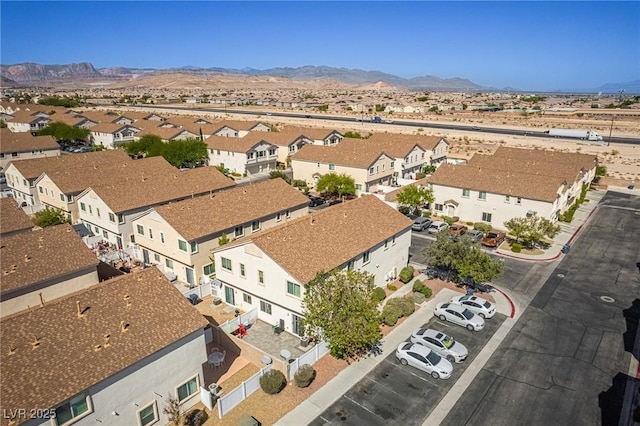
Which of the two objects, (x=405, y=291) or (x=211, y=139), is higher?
(x=211, y=139)

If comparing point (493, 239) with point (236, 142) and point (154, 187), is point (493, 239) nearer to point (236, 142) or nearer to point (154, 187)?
point (154, 187)

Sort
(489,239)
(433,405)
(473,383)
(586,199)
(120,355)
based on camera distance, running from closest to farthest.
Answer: (120,355) → (433,405) → (473,383) → (489,239) → (586,199)

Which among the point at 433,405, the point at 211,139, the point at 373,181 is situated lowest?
the point at 433,405

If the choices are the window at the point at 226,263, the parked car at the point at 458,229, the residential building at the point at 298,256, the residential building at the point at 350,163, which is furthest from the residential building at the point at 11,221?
the parked car at the point at 458,229

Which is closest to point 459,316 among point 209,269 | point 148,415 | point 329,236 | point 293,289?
point 329,236

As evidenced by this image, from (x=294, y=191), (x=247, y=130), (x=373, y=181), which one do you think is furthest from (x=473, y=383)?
(x=247, y=130)

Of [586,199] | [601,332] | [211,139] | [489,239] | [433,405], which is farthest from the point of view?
[211,139]

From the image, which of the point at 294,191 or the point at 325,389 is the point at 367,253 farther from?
the point at 294,191
